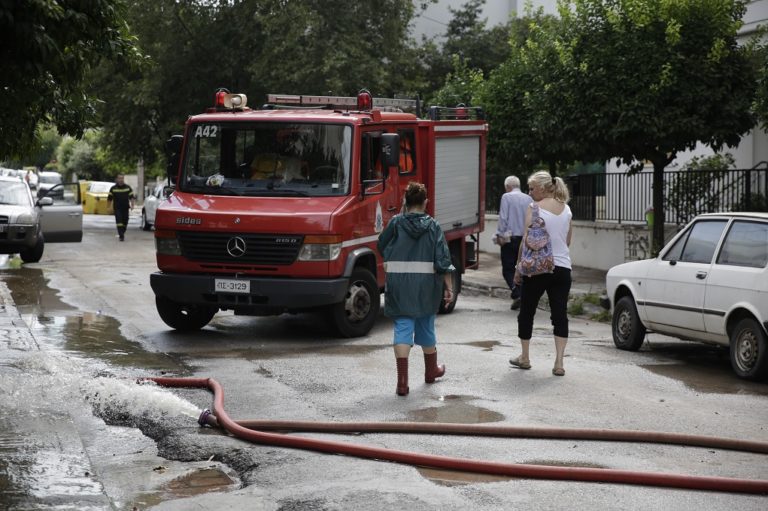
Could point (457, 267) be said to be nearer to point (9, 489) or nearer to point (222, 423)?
point (222, 423)

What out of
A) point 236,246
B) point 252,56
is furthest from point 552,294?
point 252,56

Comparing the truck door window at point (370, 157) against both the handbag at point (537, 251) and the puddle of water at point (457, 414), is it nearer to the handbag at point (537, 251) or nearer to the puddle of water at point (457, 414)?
the handbag at point (537, 251)

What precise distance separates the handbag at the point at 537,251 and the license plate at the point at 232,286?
3.20 metres

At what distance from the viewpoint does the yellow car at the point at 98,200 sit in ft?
186

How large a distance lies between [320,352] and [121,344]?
7.07 ft

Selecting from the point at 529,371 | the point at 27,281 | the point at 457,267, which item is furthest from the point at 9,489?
the point at 27,281

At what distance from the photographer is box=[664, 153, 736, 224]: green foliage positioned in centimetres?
1964

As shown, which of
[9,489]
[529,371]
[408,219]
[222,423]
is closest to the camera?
[9,489]

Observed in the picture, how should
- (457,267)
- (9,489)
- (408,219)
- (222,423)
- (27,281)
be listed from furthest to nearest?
(27,281) → (457,267) → (408,219) → (222,423) → (9,489)

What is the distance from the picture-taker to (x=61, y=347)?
11.8 meters

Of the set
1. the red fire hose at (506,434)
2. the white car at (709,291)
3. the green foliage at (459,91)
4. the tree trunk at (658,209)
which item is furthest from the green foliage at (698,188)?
the red fire hose at (506,434)

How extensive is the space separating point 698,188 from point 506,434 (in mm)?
13588

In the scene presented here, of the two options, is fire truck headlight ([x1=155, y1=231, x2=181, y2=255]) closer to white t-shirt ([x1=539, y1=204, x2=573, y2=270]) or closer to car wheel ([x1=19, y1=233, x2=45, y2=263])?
white t-shirt ([x1=539, y1=204, x2=573, y2=270])

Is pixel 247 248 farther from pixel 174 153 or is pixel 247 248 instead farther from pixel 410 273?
pixel 410 273
